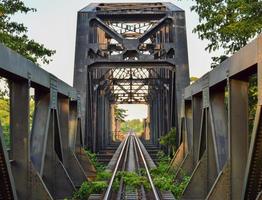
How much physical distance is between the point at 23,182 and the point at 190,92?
20.6 feet

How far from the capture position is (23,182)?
8.46 metres

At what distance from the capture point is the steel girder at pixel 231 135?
6.52m

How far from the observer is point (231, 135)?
7.69m

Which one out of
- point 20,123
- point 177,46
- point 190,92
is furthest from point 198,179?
point 177,46

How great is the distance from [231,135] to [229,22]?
8.43 m

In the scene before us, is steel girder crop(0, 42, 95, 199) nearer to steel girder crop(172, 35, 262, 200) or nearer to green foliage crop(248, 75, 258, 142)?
steel girder crop(172, 35, 262, 200)

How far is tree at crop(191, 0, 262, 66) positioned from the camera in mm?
13719

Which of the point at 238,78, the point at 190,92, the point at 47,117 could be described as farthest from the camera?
the point at 190,92

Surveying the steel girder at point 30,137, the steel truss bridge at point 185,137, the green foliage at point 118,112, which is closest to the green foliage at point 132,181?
the steel truss bridge at point 185,137

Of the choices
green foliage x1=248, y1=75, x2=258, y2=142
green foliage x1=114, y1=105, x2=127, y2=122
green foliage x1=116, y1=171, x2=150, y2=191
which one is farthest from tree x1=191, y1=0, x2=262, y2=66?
green foliage x1=114, y1=105, x2=127, y2=122

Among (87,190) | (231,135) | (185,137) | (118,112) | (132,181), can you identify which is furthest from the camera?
(118,112)

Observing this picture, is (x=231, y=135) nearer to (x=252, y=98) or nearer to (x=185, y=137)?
(x=252, y=98)

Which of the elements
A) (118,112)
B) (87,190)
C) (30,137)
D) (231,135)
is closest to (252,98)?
(87,190)

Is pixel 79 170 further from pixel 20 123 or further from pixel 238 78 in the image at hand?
pixel 238 78
